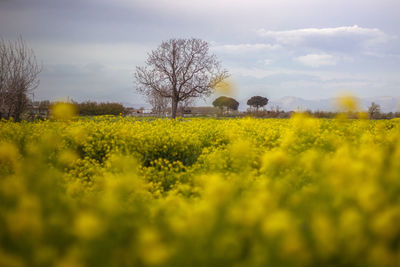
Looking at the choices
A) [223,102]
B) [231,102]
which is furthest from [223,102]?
[231,102]

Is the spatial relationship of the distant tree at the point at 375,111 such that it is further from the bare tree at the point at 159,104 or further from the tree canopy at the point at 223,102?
the tree canopy at the point at 223,102

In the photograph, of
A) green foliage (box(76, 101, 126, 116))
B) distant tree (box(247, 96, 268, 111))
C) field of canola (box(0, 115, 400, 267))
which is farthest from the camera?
distant tree (box(247, 96, 268, 111))

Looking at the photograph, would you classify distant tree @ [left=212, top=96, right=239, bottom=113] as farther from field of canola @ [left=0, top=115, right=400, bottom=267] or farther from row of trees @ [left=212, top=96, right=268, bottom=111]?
field of canola @ [left=0, top=115, right=400, bottom=267]

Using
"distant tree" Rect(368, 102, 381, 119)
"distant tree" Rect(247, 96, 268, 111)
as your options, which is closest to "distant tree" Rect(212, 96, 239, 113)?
"distant tree" Rect(247, 96, 268, 111)

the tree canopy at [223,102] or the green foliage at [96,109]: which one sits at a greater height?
the tree canopy at [223,102]

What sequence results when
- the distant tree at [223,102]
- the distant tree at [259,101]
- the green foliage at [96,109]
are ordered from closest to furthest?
the green foliage at [96,109]
the distant tree at [259,101]
the distant tree at [223,102]

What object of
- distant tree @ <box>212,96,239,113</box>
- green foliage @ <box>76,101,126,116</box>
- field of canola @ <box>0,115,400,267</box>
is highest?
distant tree @ <box>212,96,239,113</box>

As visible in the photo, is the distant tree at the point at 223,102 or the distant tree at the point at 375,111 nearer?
the distant tree at the point at 375,111

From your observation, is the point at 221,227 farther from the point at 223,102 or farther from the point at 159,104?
the point at 223,102

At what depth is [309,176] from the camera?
16.5ft

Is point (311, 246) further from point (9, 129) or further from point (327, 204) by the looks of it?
point (9, 129)

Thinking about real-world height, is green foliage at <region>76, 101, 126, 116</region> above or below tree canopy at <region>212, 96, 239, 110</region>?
below

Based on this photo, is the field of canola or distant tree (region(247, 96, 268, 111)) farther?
distant tree (region(247, 96, 268, 111))

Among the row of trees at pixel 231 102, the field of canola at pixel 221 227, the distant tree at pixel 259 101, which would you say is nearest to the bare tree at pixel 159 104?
the row of trees at pixel 231 102
